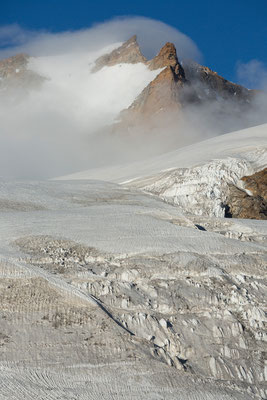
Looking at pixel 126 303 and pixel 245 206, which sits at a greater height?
pixel 245 206

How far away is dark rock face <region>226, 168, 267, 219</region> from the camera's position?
3328 centimetres

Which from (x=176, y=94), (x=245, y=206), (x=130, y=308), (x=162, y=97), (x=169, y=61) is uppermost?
(x=169, y=61)

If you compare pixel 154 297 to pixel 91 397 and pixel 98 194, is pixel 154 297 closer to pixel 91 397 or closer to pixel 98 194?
pixel 91 397

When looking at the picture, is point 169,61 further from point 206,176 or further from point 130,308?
point 130,308

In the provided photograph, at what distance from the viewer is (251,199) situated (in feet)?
114

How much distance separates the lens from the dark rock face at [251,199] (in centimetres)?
3328

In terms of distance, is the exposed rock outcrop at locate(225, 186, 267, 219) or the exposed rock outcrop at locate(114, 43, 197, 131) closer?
the exposed rock outcrop at locate(225, 186, 267, 219)

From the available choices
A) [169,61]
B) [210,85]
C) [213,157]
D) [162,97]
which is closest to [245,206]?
[213,157]

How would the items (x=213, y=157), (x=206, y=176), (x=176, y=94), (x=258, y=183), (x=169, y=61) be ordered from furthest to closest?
(x=169, y=61) < (x=176, y=94) < (x=213, y=157) < (x=258, y=183) < (x=206, y=176)

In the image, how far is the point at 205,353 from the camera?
38.8 feet

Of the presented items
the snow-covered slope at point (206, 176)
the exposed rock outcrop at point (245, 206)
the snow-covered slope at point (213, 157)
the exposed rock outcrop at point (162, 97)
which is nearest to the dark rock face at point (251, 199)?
the exposed rock outcrop at point (245, 206)

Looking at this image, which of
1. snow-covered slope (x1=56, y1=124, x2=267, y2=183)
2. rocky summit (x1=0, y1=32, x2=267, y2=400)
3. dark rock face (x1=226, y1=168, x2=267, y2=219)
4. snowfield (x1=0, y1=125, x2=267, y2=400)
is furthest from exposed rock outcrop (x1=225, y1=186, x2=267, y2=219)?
snowfield (x1=0, y1=125, x2=267, y2=400)

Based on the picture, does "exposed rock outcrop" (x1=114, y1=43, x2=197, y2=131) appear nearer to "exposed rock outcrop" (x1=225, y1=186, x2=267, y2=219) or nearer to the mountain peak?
the mountain peak

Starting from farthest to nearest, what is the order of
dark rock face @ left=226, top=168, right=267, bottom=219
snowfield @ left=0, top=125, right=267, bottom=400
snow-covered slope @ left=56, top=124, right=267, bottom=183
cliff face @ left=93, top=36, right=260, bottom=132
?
cliff face @ left=93, top=36, right=260, bottom=132
snow-covered slope @ left=56, top=124, right=267, bottom=183
dark rock face @ left=226, top=168, right=267, bottom=219
snowfield @ left=0, top=125, right=267, bottom=400
